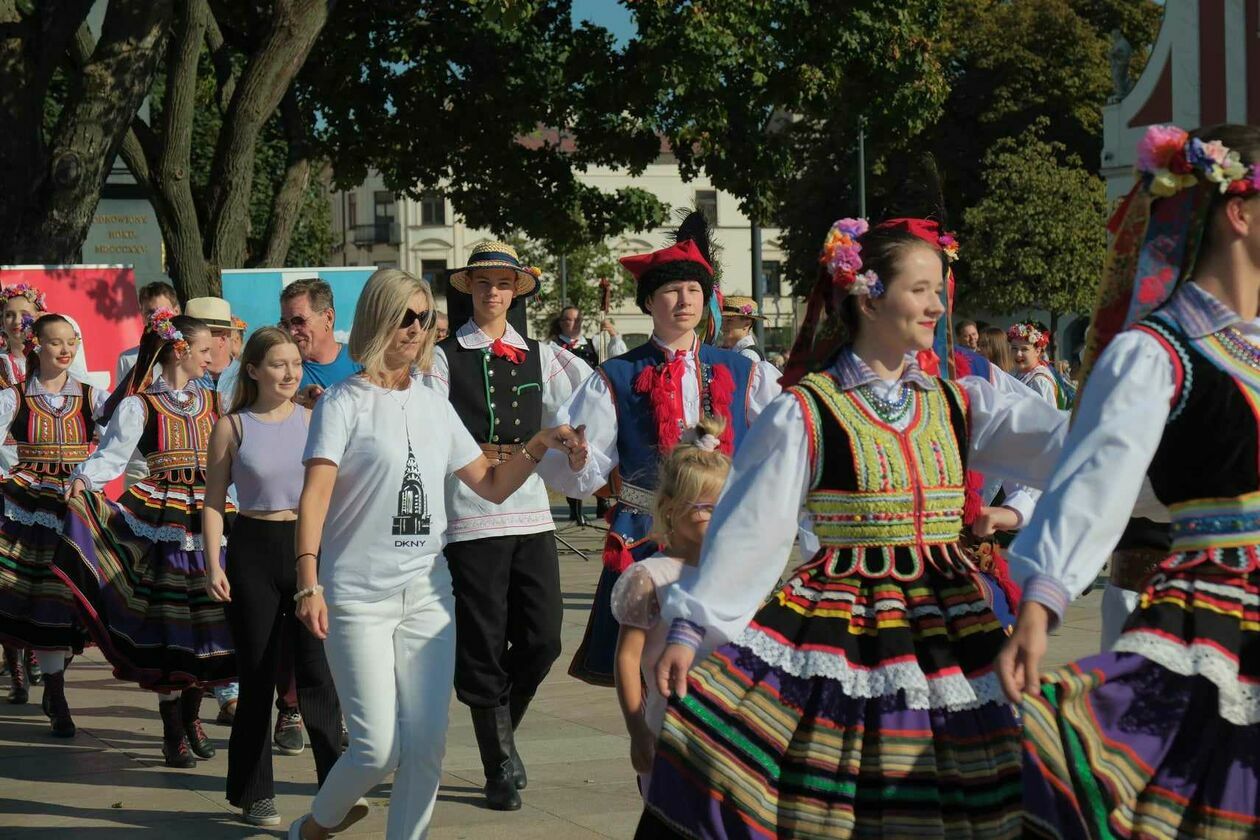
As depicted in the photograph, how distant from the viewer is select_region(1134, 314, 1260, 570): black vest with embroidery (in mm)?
3350

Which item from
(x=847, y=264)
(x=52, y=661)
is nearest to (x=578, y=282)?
(x=52, y=661)

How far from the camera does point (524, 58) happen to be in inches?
716

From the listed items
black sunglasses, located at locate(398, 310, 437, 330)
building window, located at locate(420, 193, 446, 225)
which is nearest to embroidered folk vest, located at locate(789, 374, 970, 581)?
black sunglasses, located at locate(398, 310, 437, 330)

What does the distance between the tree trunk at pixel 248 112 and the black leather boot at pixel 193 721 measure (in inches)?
312

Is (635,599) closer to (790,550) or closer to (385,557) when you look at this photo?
(790,550)

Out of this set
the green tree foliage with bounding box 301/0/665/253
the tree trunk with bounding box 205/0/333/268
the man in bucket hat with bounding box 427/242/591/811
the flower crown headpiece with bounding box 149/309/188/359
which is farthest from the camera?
the green tree foliage with bounding box 301/0/665/253

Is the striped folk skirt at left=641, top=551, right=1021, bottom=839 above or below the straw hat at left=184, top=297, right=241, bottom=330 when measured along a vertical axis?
below

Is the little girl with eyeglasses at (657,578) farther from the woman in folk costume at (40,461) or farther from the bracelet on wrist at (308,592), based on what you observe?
the woman in folk costume at (40,461)

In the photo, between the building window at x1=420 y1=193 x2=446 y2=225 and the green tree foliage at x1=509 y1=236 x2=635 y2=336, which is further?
the building window at x1=420 y1=193 x2=446 y2=225

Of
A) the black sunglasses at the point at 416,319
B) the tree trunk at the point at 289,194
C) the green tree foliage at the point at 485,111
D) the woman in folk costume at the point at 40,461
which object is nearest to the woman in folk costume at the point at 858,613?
the black sunglasses at the point at 416,319

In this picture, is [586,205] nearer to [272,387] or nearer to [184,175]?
[184,175]

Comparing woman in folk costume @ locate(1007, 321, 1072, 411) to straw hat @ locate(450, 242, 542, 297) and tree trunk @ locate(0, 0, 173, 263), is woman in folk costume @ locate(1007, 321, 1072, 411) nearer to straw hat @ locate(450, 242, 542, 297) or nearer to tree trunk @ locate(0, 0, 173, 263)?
straw hat @ locate(450, 242, 542, 297)

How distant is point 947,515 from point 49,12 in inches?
456

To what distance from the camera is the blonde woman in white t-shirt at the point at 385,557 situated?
16.4 feet
